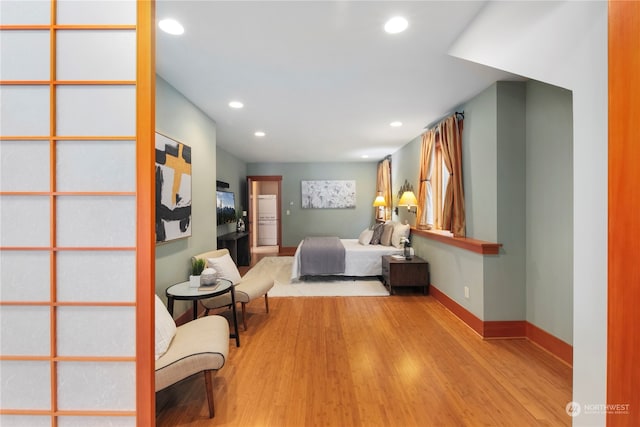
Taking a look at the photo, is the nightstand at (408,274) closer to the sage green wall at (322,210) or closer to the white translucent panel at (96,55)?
the sage green wall at (322,210)

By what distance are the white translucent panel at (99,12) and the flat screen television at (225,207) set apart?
4241 mm

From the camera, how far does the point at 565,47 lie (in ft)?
4.24

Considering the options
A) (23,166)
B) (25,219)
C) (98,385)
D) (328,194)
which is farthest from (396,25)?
(328,194)

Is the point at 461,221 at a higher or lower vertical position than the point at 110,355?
higher

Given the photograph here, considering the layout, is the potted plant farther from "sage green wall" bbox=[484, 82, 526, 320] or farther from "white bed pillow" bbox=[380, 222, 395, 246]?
"white bed pillow" bbox=[380, 222, 395, 246]

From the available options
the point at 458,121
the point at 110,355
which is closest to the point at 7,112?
the point at 110,355

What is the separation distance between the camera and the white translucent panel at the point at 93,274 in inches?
41.3

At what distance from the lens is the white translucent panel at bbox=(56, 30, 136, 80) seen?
1040 mm

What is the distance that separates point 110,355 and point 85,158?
79 centimetres

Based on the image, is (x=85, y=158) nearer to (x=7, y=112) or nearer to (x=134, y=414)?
(x=7, y=112)

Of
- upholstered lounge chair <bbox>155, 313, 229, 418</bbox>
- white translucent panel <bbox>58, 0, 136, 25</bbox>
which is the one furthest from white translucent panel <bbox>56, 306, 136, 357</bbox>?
white translucent panel <bbox>58, 0, 136, 25</bbox>

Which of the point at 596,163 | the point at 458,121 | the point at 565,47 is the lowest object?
the point at 596,163

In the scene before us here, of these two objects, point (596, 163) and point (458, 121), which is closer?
point (596, 163)

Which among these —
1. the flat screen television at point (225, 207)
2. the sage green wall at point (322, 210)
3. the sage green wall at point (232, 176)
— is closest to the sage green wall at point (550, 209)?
the flat screen television at point (225, 207)
